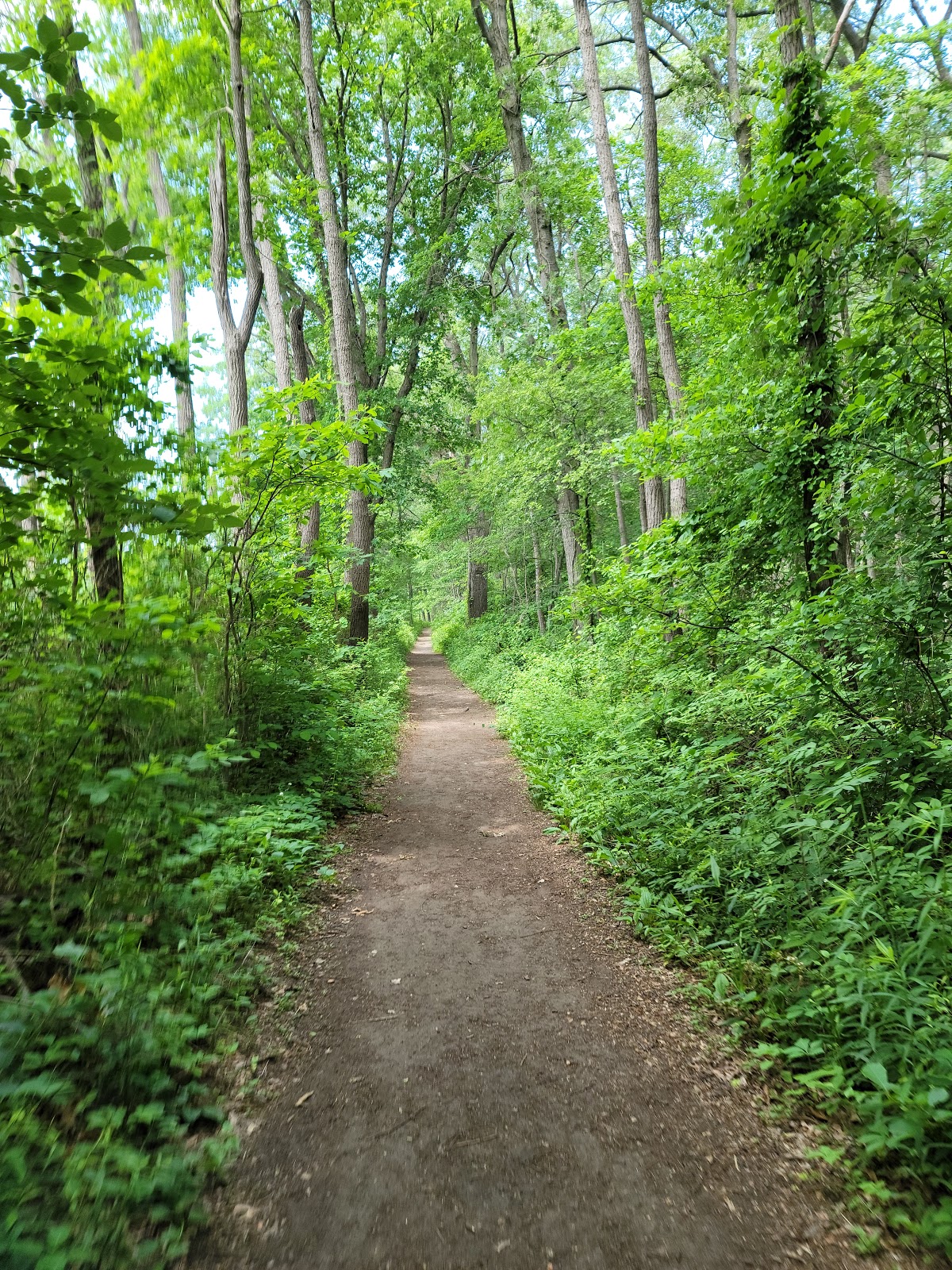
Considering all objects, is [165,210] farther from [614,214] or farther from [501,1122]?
[501,1122]

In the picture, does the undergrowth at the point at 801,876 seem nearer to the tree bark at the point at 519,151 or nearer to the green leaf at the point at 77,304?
the green leaf at the point at 77,304

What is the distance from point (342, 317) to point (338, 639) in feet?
18.8

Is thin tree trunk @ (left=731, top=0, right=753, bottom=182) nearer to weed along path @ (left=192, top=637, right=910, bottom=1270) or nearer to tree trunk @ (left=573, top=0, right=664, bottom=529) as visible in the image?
tree trunk @ (left=573, top=0, right=664, bottom=529)

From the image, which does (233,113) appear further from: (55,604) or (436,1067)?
(436,1067)

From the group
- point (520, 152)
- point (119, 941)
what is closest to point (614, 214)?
point (520, 152)

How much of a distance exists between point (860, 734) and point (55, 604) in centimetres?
482

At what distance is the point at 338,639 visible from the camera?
10.5 m

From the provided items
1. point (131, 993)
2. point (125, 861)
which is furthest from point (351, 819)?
point (131, 993)

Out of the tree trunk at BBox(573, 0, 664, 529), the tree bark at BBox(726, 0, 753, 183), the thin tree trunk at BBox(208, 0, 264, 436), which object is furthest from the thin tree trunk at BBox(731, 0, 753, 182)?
the thin tree trunk at BBox(208, 0, 264, 436)

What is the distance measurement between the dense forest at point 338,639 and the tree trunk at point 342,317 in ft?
0.38

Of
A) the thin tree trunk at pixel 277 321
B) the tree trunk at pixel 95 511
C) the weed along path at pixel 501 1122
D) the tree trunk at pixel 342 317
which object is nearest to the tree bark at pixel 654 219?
the tree trunk at pixel 342 317

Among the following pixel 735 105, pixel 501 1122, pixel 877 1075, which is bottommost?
pixel 501 1122

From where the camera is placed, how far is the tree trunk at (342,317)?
9484 mm

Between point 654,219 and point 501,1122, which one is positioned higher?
point 654,219
